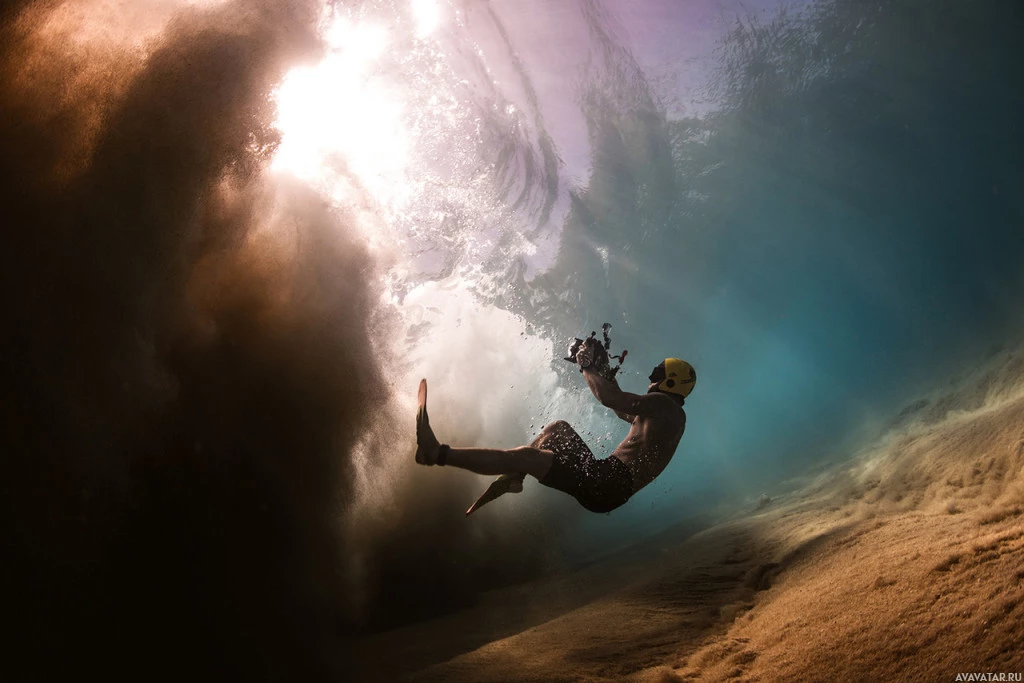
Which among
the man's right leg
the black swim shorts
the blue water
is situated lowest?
the black swim shorts

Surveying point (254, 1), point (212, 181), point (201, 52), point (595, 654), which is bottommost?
point (595, 654)

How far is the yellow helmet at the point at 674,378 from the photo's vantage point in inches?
204

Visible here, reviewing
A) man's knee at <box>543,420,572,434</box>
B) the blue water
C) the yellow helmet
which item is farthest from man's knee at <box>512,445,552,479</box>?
the blue water

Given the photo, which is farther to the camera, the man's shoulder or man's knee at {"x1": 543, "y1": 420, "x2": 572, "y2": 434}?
the man's shoulder

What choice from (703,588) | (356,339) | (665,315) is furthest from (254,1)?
(665,315)

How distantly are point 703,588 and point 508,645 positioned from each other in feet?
9.66

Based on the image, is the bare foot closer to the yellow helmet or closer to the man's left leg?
the man's left leg

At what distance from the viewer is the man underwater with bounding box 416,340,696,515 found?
3.95 m

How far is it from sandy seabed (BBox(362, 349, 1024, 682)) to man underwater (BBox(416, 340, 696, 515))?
54.0 inches

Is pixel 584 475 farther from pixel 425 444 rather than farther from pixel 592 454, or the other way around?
pixel 425 444

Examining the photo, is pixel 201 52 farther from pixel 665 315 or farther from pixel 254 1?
pixel 665 315

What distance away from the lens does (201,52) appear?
5.55 metres

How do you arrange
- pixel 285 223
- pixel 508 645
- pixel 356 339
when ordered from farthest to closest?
pixel 356 339 < pixel 285 223 < pixel 508 645

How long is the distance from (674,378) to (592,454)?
58.2 inches
